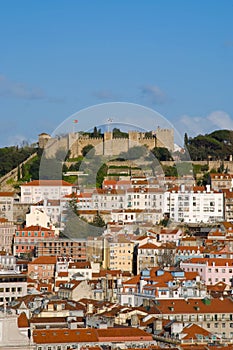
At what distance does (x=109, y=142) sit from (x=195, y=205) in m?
10.1

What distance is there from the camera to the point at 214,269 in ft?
173

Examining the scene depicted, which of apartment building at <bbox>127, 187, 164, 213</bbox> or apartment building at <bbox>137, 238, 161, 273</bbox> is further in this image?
apartment building at <bbox>127, 187, 164, 213</bbox>

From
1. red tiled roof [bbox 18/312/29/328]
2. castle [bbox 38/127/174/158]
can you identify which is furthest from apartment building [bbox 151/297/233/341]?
castle [bbox 38/127/174/158]

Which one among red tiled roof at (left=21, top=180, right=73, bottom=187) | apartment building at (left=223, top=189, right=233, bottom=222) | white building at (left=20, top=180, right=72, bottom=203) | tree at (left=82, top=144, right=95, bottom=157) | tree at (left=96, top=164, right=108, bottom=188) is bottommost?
apartment building at (left=223, top=189, right=233, bottom=222)

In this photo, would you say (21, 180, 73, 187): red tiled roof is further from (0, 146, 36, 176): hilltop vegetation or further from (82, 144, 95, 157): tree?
(0, 146, 36, 176): hilltop vegetation

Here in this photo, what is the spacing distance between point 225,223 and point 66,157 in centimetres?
1501

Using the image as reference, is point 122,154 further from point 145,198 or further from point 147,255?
point 147,255

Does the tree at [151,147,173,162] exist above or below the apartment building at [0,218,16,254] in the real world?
above

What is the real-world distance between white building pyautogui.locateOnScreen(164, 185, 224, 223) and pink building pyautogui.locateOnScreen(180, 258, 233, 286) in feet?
52.4

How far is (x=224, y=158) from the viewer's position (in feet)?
274

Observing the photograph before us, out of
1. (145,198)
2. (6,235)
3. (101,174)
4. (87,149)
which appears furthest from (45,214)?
(87,149)

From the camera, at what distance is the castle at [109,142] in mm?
78250

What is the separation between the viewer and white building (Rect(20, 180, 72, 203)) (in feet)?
240

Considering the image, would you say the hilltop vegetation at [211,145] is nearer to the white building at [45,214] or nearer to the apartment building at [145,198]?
the apartment building at [145,198]
